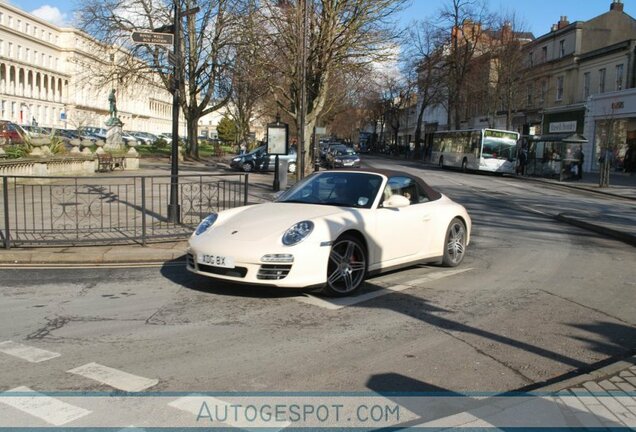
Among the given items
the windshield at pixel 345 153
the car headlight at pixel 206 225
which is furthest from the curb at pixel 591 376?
the windshield at pixel 345 153

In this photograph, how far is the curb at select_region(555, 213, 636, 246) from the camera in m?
11.7

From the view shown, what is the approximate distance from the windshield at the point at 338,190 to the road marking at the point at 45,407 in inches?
165

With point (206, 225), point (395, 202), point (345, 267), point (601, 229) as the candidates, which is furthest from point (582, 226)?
point (206, 225)

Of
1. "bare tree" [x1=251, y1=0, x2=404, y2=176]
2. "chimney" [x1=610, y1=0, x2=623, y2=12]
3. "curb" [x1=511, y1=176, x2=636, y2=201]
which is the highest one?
"chimney" [x1=610, y1=0, x2=623, y2=12]

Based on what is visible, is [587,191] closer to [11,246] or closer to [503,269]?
[503,269]

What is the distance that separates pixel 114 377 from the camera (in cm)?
433

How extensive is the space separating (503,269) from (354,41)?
17.3 metres

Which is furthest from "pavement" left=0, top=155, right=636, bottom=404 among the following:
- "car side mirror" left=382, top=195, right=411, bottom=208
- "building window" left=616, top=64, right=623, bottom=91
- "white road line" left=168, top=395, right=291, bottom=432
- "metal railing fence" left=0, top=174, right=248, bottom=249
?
"building window" left=616, top=64, right=623, bottom=91

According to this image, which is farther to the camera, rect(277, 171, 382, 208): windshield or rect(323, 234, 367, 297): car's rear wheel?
rect(277, 171, 382, 208): windshield

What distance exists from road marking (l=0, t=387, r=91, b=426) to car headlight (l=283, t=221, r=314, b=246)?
2955mm

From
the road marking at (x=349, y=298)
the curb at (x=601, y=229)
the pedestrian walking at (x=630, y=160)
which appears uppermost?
the pedestrian walking at (x=630, y=160)

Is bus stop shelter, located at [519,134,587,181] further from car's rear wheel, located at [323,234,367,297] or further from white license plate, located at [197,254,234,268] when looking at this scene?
white license plate, located at [197,254,234,268]

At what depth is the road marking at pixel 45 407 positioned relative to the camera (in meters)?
3.67

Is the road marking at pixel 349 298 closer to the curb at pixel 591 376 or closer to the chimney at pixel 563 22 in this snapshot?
the curb at pixel 591 376
